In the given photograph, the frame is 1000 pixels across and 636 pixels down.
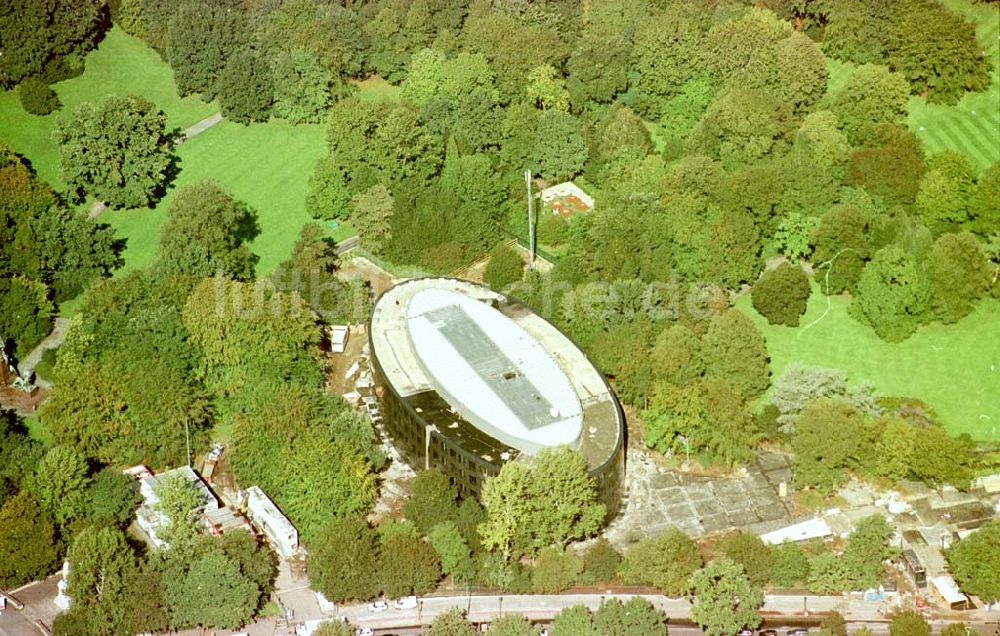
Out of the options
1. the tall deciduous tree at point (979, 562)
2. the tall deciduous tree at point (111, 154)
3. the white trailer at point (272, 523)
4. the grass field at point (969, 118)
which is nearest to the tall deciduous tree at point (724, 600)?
the tall deciduous tree at point (979, 562)

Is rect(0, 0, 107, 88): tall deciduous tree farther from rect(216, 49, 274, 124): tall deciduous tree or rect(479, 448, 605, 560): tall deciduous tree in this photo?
rect(479, 448, 605, 560): tall deciduous tree

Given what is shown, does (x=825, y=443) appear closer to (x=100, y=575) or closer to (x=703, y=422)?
(x=703, y=422)

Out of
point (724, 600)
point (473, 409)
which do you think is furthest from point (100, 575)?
point (724, 600)

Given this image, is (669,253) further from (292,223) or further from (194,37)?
(194,37)

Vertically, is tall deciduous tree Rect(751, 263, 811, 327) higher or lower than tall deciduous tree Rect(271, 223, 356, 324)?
higher

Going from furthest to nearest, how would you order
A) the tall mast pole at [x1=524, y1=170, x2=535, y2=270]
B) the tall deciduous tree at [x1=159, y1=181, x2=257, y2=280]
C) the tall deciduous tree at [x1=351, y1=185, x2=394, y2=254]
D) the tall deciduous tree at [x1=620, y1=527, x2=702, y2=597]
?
the tall deciduous tree at [x1=351, y1=185, x2=394, y2=254] → the tall mast pole at [x1=524, y1=170, x2=535, y2=270] → the tall deciduous tree at [x1=159, y1=181, x2=257, y2=280] → the tall deciduous tree at [x1=620, y1=527, x2=702, y2=597]

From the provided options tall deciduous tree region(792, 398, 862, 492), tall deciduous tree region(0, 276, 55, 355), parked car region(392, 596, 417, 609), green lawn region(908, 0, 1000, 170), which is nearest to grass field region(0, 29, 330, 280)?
tall deciduous tree region(0, 276, 55, 355)

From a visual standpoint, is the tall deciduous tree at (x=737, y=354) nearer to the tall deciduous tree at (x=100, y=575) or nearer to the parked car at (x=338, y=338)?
the parked car at (x=338, y=338)

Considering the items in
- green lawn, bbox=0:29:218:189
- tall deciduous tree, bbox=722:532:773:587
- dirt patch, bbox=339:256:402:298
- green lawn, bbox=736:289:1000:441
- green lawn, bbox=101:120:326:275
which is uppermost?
green lawn, bbox=736:289:1000:441
